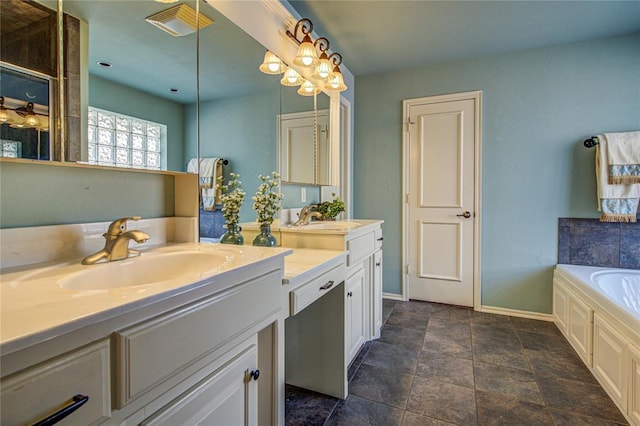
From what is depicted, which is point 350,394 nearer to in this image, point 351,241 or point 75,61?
point 351,241

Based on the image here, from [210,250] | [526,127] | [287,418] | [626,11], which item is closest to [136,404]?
[210,250]

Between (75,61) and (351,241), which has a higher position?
(75,61)

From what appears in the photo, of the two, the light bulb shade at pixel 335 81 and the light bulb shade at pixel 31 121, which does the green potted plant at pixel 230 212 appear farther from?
the light bulb shade at pixel 335 81

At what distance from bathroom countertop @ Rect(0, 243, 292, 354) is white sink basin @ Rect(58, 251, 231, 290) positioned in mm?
15

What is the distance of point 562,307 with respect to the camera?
2441mm

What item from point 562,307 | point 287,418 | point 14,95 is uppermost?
point 14,95

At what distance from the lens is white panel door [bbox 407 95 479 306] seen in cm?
293

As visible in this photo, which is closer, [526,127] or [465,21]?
[465,21]

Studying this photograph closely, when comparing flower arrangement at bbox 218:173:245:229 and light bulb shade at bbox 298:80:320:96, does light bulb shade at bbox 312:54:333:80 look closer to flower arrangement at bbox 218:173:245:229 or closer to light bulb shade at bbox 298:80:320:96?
light bulb shade at bbox 298:80:320:96

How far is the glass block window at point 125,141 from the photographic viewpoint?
0.98 metres

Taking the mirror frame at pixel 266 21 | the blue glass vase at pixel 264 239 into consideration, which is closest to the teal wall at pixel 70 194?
the blue glass vase at pixel 264 239

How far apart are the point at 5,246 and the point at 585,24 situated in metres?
3.52

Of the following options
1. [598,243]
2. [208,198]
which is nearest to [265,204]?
[208,198]

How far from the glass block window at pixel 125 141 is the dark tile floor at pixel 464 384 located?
52.6 inches
